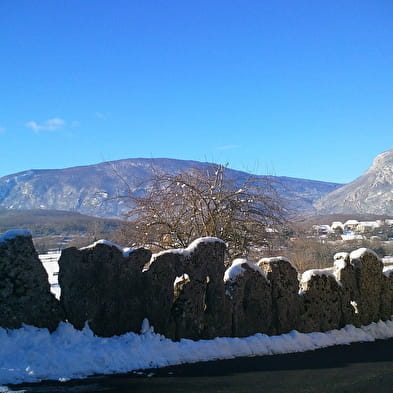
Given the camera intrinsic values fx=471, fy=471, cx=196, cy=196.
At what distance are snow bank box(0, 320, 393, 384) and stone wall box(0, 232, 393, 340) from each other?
26 centimetres

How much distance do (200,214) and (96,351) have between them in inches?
383

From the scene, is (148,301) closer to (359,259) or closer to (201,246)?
(201,246)

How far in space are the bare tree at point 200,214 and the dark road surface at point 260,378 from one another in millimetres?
7906

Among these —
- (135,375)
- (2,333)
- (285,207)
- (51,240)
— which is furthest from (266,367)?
(51,240)

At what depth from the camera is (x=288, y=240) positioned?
1903 centimetres

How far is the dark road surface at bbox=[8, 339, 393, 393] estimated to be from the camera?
723cm

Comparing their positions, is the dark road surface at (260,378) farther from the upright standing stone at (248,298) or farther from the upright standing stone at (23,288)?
the upright standing stone at (23,288)

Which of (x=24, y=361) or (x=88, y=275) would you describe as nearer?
(x=24, y=361)

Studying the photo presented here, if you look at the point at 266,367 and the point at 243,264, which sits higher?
the point at 243,264

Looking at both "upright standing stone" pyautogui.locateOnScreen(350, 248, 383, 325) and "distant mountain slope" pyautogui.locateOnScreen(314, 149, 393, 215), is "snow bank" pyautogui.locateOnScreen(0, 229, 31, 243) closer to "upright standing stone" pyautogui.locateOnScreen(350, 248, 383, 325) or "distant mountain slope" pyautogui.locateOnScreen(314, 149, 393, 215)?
"upright standing stone" pyautogui.locateOnScreen(350, 248, 383, 325)

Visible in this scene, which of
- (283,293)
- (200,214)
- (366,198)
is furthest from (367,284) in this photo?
(366,198)

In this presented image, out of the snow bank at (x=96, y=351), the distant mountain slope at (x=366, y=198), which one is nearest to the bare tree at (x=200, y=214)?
the snow bank at (x=96, y=351)

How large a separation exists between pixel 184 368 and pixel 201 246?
274 cm

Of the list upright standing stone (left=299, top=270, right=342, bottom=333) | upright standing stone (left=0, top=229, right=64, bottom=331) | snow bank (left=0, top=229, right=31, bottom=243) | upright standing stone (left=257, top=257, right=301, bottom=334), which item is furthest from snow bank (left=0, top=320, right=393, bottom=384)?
snow bank (left=0, top=229, right=31, bottom=243)
